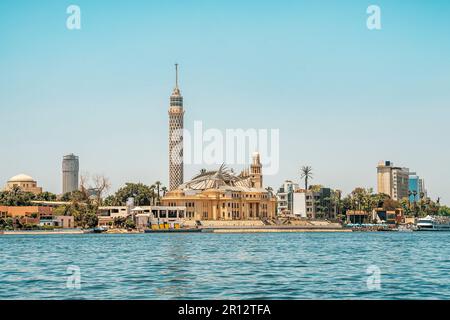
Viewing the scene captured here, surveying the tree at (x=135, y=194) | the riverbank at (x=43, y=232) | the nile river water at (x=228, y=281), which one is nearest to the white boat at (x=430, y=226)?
the tree at (x=135, y=194)

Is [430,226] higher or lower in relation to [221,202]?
lower

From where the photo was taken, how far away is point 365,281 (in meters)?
33.7

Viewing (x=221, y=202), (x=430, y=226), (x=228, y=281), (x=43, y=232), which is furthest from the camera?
(x=430, y=226)

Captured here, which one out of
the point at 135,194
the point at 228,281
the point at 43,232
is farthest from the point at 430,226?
the point at 228,281

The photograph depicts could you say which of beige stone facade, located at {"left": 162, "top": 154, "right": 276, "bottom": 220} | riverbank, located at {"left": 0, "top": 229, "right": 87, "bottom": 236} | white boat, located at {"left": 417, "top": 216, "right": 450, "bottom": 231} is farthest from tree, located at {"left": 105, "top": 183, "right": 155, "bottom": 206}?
white boat, located at {"left": 417, "top": 216, "right": 450, "bottom": 231}

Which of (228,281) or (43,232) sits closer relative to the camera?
(228,281)

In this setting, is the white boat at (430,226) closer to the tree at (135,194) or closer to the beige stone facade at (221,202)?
the beige stone facade at (221,202)

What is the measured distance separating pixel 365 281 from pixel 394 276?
466 centimetres

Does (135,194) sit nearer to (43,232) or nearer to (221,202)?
(221,202)

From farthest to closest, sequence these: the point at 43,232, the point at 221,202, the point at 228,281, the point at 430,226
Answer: the point at 430,226
the point at 221,202
the point at 43,232
the point at 228,281

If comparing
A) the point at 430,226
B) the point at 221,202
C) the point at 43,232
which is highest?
the point at 221,202

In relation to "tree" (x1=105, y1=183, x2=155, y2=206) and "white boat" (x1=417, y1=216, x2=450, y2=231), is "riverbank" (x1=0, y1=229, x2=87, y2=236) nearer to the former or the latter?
"tree" (x1=105, y1=183, x2=155, y2=206)

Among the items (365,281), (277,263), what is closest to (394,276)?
(365,281)
